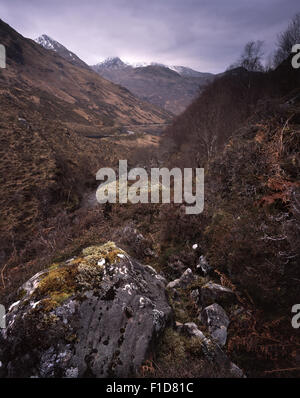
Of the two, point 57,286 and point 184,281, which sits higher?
point 57,286

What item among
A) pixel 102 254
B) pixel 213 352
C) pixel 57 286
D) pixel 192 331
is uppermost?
pixel 102 254

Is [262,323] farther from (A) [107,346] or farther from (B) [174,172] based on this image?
(B) [174,172]

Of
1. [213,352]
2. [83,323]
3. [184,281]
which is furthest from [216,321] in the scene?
[83,323]

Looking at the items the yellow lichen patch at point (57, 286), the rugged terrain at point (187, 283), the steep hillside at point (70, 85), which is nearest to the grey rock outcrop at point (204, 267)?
the rugged terrain at point (187, 283)

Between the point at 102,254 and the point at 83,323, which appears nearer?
the point at 83,323

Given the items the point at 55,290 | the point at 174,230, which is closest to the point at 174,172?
the point at 174,230

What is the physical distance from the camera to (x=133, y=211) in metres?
8.80

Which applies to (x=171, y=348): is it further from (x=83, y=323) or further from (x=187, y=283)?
(x=187, y=283)

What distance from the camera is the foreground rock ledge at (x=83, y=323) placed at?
2.35 meters

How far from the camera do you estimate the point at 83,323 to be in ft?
8.63

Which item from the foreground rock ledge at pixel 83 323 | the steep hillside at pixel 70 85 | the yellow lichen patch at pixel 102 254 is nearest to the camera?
the foreground rock ledge at pixel 83 323

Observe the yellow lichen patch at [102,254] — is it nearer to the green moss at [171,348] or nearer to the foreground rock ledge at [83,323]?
the foreground rock ledge at [83,323]

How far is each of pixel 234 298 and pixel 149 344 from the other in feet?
6.11

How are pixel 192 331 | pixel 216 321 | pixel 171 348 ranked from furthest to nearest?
pixel 216 321, pixel 192 331, pixel 171 348
